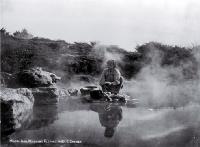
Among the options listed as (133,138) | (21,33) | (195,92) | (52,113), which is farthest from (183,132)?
(21,33)

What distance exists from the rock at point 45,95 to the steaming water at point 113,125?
0.46 meters

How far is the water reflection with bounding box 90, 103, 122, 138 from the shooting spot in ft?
34.4

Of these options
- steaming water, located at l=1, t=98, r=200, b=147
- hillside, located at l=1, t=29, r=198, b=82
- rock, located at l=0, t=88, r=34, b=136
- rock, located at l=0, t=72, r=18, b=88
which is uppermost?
hillside, located at l=1, t=29, r=198, b=82

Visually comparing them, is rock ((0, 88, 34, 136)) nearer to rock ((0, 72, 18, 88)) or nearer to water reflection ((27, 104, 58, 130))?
water reflection ((27, 104, 58, 130))

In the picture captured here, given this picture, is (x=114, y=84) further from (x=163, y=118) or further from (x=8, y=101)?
(x=8, y=101)

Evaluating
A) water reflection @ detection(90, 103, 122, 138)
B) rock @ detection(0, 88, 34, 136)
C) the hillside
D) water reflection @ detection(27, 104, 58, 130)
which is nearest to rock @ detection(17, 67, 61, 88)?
water reflection @ detection(27, 104, 58, 130)

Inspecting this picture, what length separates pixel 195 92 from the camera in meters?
22.0

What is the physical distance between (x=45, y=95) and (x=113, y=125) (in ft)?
15.7

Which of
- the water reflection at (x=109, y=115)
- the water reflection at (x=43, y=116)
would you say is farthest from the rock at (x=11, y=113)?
the water reflection at (x=109, y=115)

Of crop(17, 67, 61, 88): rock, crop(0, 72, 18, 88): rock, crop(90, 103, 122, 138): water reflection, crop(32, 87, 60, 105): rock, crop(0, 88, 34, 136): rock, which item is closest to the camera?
crop(0, 88, 34, 136): rock

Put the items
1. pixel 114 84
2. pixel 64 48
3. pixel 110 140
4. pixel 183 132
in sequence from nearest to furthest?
1. pixel 110 140
2. pixel 183 132
3. pixel 114 84
4. pixel 64 48

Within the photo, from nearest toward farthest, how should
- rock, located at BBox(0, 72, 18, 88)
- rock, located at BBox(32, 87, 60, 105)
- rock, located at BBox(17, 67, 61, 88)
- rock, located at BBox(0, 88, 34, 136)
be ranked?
rock, located at BBox(0, 88, 34, 136), rock, located at BBox(32, 87, 60, 105), rock, located at BBox(0, 72, 18, 88), rock, located at BBox(17, 67, 61, 88)

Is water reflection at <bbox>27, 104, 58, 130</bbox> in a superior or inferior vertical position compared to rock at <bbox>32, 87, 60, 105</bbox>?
inferior

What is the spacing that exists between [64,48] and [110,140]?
22.8 meters
